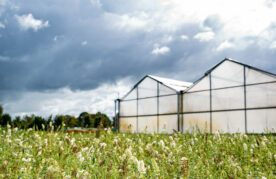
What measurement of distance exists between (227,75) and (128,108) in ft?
29.4

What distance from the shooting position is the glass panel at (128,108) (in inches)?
905

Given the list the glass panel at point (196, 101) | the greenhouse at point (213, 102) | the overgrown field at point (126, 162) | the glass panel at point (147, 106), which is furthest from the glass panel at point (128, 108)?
the overgrown field at point (126, 162)

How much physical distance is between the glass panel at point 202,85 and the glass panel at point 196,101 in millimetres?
316

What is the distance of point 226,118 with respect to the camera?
17797mm

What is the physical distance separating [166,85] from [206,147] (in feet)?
51.5

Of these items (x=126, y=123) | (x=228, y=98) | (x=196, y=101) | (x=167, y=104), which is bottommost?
(x=126, y=123)

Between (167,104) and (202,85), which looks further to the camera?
Result: (167,104)

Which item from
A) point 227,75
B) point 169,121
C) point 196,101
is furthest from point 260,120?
point 169,121

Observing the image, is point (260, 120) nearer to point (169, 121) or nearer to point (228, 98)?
point (228, 98)

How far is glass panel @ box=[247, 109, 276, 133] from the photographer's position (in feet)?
52.5

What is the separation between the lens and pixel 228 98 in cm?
1798

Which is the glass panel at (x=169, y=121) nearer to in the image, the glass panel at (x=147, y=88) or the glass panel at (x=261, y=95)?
the glass panel at (x=147, y=88)

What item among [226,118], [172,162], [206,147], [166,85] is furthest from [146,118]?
[172,162]

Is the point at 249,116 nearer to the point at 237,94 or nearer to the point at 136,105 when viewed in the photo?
the point at 237,94
